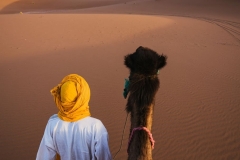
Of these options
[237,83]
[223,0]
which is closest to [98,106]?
[237,83]

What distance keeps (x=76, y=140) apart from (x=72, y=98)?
0.40 metres

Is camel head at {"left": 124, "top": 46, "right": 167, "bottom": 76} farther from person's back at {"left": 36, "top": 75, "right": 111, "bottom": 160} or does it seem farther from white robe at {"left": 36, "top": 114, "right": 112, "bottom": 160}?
white robe at {"left": 36, "top": 114, "right": 112, "bottom": 160}

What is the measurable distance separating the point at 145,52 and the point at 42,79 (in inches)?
246

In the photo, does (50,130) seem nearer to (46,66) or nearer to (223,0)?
(46,66)

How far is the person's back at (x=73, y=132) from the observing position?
2.16 meters

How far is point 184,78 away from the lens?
25.0ft

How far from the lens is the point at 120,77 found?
776cm

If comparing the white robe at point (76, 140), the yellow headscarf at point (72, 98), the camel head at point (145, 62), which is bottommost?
the white robe at point (76, 140)

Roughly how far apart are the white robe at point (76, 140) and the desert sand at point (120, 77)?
2.25 metres

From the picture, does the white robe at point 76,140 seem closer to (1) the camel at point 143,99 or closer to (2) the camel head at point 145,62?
(1) the camel at point 143,99

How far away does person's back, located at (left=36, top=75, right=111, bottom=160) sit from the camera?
2.16 metres

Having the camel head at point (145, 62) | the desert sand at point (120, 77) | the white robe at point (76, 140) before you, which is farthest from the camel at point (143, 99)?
the desert sand at point (120, 77)

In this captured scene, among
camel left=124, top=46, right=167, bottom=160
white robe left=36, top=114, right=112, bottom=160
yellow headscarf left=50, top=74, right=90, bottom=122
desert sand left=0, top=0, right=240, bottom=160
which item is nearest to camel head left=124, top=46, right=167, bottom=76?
camel left=124, top=46, right=167, bottom=160

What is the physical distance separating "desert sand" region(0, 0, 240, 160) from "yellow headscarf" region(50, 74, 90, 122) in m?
2.49
